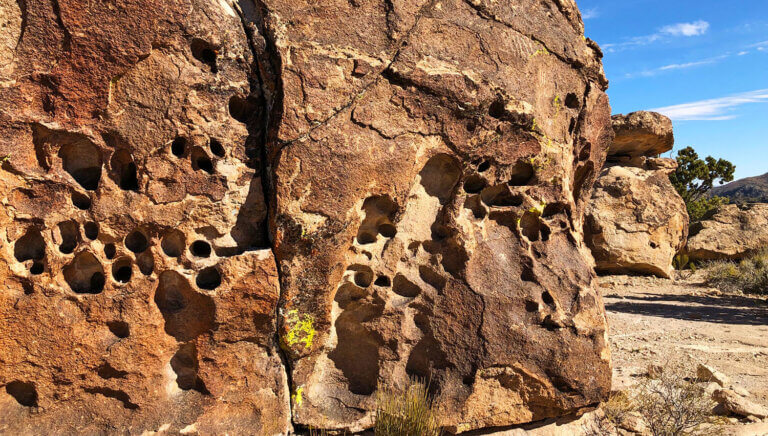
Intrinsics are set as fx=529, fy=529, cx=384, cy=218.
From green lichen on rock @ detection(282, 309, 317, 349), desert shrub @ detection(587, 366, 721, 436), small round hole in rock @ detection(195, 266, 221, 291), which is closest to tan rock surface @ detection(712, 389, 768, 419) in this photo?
desert shrub @ detection(587, 366, 721, 436)

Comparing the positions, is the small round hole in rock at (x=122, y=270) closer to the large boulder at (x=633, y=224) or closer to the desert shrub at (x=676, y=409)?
the desert shrub at (x=676, y=409)

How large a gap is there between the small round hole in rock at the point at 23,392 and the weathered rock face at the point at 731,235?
1440 centimetres

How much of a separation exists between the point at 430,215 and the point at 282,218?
1039 mm

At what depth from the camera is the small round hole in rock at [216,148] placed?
315 centimetres

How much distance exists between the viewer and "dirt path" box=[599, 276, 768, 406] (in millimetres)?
5227

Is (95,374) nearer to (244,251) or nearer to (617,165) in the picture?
(244,251)

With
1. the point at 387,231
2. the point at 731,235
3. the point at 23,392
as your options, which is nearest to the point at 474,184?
the point at 387,231

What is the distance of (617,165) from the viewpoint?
12.9 meters

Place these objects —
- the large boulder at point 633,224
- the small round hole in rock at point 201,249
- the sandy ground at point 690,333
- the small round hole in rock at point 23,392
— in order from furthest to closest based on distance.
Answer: the large boulder at point 633,224 → the sandy ground at point 690,333 → the small round hole in rock at point 201,249 → the small round hole in rock at point 23,392

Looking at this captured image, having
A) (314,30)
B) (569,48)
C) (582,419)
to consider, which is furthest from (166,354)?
(569,48)

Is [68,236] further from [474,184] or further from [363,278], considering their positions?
[474,184]

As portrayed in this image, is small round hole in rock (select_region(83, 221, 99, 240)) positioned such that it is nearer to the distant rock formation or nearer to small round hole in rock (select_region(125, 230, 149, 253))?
small round hole in rock (select_region(125, 230, 149, 253))

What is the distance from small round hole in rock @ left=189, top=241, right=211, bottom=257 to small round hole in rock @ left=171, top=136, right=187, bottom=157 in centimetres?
54

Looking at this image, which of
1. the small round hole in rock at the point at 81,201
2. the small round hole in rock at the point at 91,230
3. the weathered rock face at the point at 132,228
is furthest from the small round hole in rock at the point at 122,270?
the small round hole in rock at the point at 81,201
